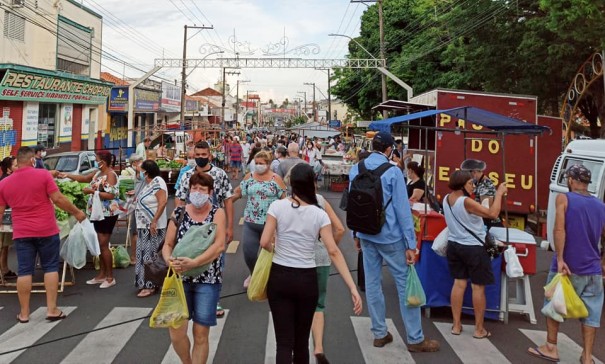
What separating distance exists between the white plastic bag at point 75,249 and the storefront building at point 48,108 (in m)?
14.4

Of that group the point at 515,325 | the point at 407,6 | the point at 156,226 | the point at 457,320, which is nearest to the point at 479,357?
the point at 457,320

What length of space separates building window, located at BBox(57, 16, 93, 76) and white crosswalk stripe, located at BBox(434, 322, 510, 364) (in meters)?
25.8

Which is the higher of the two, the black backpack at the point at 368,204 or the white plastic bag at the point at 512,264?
the black backpack at the point at 368,204

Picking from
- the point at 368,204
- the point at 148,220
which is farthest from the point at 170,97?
the point at 368,204

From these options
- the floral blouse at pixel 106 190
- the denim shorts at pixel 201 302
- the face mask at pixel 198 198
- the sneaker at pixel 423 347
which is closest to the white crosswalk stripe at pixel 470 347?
the sneaker at pixel 423 347

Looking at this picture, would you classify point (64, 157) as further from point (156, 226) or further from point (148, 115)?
point (148, 115)

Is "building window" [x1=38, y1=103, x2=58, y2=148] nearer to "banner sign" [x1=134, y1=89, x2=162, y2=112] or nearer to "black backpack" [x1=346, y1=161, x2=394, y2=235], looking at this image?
"banner sign" [x1=134, y1=89, x2=162, y2=112]

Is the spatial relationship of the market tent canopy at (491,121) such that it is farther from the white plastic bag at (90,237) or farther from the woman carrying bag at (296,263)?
the white plastic bag at (90,237)

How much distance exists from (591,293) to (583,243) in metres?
0.48

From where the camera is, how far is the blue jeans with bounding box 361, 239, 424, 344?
5039mm

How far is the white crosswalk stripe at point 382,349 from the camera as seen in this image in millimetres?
4938

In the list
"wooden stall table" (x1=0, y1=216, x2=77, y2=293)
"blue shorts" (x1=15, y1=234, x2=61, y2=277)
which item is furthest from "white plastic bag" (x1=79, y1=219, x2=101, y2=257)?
"blue shorts" (x1=15, y1=234, x2=61, y2=277)

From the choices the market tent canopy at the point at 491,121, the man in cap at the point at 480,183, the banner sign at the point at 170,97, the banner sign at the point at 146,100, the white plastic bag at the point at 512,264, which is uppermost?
the banner sign at the point at 170,97

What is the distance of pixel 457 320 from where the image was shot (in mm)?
5680
